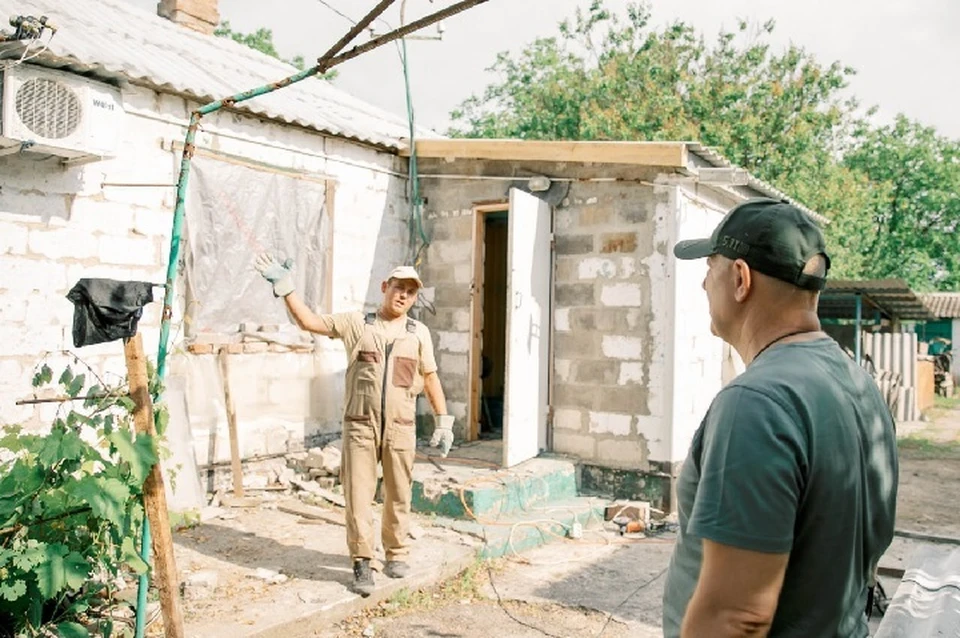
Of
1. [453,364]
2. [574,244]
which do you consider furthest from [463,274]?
[574,244]

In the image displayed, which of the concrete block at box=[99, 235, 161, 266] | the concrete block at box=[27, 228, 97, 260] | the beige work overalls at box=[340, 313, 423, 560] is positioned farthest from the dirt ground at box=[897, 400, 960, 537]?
the concrete block at box=[27, 228, 97, 260]

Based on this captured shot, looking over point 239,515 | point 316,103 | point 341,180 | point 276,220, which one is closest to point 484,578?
point 239,515

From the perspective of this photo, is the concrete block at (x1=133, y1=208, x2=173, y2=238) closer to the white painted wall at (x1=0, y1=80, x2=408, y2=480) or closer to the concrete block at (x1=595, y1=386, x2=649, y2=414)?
the white painted wall at (x1=0, y1=80, x2=408, y2=480)

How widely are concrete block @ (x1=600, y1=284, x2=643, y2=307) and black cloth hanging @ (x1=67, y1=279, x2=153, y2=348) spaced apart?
16.9ft

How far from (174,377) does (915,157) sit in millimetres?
34346

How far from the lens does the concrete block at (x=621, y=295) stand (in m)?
7.50

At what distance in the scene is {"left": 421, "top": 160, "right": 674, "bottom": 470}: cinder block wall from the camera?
743 cm

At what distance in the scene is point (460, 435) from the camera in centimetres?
849

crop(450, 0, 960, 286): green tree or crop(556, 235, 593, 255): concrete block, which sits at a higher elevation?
crop(450, 0, 960, 286): green tree

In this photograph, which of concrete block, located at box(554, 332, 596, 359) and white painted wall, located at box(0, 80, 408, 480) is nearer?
white painted wall, located at box(0, 80, 408, 480)

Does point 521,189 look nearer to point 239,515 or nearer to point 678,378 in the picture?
point 678,378

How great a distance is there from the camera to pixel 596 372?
771 cm

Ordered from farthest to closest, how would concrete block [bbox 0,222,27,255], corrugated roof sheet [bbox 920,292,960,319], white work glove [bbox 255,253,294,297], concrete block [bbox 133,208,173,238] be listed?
1. corrugated roof sheet [bbox 920,292,960,319]
2. concrete block [bbox 133,208,173,238]
3. concrete block [bbox 0,222,27,255]
4. white work glove [bbox 255,253,294,297]

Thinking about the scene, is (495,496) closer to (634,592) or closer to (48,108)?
(634,592)
